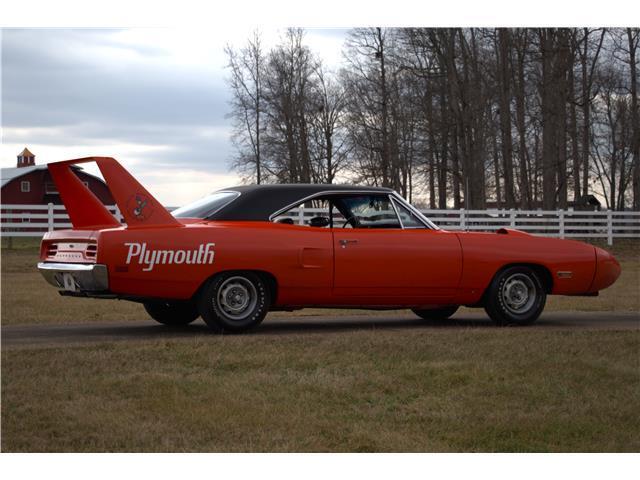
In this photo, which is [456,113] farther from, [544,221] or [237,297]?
[237,297]

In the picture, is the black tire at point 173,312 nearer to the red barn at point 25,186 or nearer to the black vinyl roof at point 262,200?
the black vinyl roof at point 262,200

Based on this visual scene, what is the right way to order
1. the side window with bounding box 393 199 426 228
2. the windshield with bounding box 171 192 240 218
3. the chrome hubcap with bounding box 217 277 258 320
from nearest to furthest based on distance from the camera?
1. the chrome hubcap with bounding box 217 277 258 320
2. the windshield with bounding box 171 192 240 218
3. the side window with bounding box 393 199 426 228

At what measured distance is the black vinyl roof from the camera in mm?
10156

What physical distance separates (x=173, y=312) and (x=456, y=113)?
22298 millimetres

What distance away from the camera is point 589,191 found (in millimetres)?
40781

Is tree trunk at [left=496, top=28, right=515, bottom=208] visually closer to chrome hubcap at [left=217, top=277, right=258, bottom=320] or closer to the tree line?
the tree line

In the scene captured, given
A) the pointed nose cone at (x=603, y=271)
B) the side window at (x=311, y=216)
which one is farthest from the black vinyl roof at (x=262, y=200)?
the pointed nose cone at (x=603, y=271)

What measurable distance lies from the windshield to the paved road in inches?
46.0

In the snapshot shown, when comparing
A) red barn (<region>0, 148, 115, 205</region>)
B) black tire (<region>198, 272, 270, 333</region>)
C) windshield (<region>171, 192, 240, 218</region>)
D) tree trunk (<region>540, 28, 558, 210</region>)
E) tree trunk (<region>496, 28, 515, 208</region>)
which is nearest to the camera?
black tire (<region>198, 272, 270, 333</region>)

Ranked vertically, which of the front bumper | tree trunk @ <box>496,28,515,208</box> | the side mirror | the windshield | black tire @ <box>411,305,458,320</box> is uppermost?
tree trunk @ <box>496,28,515,208</box>

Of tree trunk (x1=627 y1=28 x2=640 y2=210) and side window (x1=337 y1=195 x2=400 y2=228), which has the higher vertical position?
tree trunk (x1=627 y1=28 x2=640 y2=210)

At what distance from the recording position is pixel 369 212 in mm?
10727

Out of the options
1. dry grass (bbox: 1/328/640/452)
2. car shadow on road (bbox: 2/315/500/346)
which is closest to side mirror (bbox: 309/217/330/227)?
car shadow on road (bbox: 2/315/500/346)

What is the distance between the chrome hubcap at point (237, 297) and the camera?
9.88 meters
